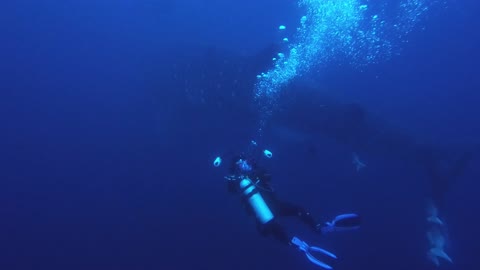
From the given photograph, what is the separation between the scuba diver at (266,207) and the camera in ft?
28.5

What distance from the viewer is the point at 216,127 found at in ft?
58.8

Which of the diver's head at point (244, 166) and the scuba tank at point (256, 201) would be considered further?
the diver's head at point (244, 166)

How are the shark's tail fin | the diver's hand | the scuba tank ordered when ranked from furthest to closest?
the shark's tail fin, the scuba tank, the diver's hand

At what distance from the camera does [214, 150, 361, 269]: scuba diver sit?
8.68 metres

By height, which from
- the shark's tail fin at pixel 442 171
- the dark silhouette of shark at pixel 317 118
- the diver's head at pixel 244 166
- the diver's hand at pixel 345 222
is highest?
the dark silhouette of shark at pixel 317 118

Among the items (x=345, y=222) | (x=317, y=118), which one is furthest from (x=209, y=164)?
(x=345, y=222)

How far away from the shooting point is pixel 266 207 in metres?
8.84

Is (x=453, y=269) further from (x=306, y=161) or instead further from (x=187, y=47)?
(x=187, y=47)

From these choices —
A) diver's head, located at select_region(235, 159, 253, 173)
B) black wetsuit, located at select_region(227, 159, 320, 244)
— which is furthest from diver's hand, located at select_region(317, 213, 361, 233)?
diver's head, located at select_region(235, 159, 253, 173)

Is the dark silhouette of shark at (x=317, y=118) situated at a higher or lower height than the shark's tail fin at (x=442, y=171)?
higher

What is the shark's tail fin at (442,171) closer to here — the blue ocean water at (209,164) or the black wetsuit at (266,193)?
the blue ocean water at (209,164)

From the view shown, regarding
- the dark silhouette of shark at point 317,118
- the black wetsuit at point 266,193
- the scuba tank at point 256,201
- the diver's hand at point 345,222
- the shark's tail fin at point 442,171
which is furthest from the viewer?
the dark silhouette of shark at point 317,118

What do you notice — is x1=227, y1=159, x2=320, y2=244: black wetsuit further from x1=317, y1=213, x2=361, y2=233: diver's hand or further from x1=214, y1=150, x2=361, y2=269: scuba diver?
x1=317, y1=213, x2=361, y2=233: diver's hand

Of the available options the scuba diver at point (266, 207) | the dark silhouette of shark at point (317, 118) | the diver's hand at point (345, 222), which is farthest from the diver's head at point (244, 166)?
the dark silhouette of shark at point (317, 118)
